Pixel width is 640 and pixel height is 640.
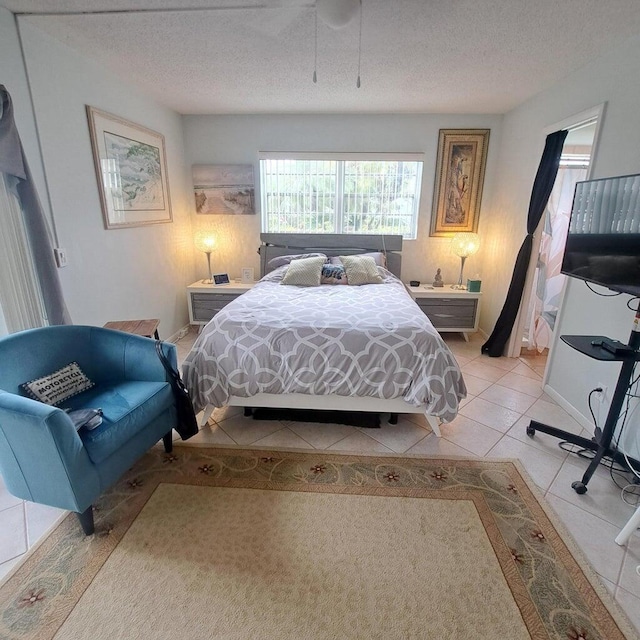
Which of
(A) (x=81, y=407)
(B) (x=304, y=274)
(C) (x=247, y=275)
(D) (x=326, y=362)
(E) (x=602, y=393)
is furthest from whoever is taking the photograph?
(C) (x=247, y=275)

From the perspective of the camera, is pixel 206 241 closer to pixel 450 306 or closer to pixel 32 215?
pixel 32 215

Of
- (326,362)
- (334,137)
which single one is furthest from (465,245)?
(326,362)

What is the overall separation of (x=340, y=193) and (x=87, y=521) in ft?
12.5

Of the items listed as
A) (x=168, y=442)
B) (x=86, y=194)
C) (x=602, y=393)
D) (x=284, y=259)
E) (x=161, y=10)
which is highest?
(x=161, y=10)

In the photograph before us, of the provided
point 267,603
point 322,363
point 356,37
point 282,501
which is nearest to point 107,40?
point 356,37

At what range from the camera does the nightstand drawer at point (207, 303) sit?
13.3 feet

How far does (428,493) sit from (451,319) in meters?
2.52

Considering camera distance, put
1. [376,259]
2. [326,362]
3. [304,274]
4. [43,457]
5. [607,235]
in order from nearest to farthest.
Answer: [43,457] → [607,235] → [326,362] → [304,274] → [376,259]

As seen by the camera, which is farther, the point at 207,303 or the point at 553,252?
the point at 207,303

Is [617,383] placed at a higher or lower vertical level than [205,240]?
lower

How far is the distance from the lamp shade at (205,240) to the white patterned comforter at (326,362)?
2152mm

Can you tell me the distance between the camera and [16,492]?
5.22 ft

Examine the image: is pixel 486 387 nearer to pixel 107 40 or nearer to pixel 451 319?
pixel 451 319

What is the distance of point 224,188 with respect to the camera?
420 cm
